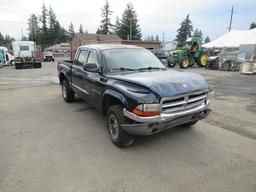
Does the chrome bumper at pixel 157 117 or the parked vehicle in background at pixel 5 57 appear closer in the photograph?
the chrome bumper at pixel 157 117

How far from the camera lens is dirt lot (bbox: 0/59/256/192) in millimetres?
2811

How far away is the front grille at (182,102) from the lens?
325cm

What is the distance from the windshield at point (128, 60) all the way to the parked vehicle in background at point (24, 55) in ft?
61.8

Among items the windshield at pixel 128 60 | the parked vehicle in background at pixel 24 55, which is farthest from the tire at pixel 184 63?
the windshield at pixel 128 60

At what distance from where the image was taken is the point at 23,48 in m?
22.3

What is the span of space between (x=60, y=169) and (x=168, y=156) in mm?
1715

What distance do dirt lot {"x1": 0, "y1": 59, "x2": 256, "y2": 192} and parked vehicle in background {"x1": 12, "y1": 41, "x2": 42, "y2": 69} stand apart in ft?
55.9

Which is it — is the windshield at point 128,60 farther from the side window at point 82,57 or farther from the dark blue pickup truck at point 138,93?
the side window at point 82,57

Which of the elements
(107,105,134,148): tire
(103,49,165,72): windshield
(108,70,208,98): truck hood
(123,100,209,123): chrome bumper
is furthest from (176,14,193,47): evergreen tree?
(123,100,209,123): chrome bumper

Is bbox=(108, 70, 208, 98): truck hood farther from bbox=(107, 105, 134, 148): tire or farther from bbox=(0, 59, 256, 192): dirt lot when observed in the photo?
bbox=(0, 59, 256, 192): dirt lot

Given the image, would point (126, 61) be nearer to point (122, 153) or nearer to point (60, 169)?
point (122, 153)

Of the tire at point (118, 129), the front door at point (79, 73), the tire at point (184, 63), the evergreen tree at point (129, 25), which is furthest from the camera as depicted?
the evergreen tree at point (129, 25)

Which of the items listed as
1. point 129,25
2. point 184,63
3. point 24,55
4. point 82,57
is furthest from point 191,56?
point 129,25

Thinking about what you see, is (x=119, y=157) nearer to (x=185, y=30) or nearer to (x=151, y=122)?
(x=151, y=122)
